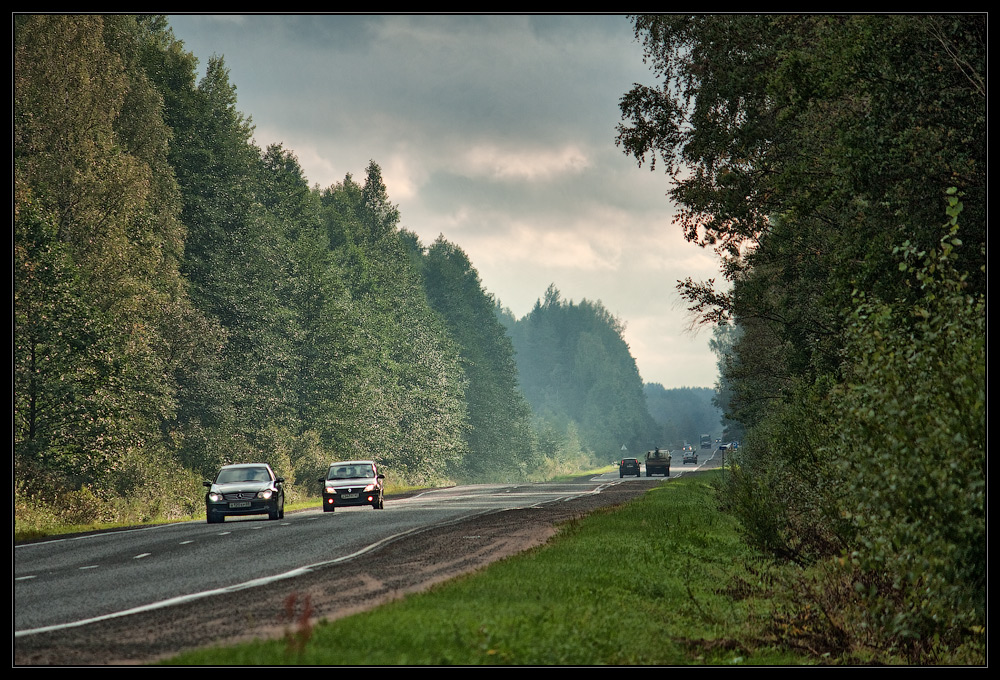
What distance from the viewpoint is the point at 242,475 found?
29.1 metres

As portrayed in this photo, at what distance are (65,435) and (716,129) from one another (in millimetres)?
20620

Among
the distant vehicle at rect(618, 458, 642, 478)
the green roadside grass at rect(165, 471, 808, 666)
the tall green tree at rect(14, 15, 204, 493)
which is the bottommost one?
the green roadside grass at rect(165, 471, 808, 666)

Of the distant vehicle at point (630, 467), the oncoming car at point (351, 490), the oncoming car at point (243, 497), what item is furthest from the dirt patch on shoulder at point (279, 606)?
the distant vehicle at point (630, 467)

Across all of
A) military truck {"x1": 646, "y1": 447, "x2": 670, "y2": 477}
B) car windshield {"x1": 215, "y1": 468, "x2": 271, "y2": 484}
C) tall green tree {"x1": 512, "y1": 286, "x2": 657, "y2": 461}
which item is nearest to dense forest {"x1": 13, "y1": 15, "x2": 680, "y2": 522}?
car windshield {"x1": 215, "y1": 468, "x2": 271, "y2": 484}

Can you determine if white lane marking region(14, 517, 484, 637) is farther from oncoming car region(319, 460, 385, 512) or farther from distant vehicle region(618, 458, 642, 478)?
distant vehicle region(618, 458, 642, 478)

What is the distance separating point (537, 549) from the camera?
1791 cm

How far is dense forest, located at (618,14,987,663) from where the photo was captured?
30.0 ft

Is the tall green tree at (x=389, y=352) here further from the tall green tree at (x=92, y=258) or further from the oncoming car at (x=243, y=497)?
the oncoming car at (x=243, y=497)

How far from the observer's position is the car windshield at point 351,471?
34.1m

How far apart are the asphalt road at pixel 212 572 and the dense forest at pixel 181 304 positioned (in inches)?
254

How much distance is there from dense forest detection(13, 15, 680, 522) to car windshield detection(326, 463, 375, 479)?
22.8ft

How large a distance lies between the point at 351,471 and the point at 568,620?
25.1 m

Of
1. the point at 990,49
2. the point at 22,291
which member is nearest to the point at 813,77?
the point at 990,49

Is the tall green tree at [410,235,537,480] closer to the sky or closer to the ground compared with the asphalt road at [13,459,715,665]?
closer to the sky
